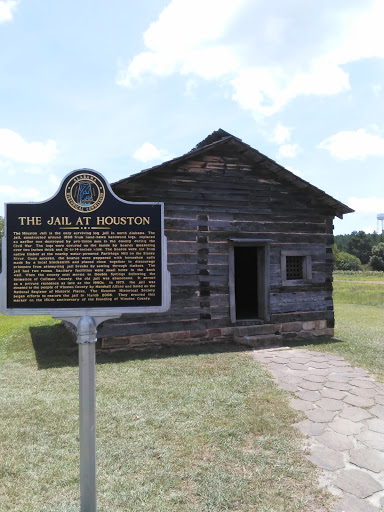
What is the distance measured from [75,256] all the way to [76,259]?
30 millimetres

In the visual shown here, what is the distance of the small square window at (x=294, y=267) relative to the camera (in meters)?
11.2

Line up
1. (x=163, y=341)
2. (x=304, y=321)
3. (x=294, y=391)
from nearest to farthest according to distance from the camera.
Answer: (x=294, y=391)
(x=163, y=341)
(x=304, y=321)

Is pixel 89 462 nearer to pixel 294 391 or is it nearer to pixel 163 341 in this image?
pixel 294 391

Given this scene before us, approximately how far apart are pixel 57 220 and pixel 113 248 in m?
0.57

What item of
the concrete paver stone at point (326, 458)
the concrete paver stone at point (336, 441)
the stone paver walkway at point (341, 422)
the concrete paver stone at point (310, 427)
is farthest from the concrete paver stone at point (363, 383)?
the concrete paver stone at point (326, 458)

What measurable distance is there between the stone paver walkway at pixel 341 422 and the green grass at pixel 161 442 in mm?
225

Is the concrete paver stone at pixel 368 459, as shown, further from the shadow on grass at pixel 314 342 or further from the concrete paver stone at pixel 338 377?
the shadow on grass at pixel 314 342

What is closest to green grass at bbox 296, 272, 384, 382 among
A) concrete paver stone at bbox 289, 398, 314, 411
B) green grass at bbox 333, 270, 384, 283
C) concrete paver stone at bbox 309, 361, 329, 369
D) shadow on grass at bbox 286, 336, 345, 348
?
shadow on grass at bbox 286, 336, 345, 348

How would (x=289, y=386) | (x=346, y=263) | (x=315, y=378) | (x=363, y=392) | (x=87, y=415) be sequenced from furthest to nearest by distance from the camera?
(x=346, y=263)
(x=315, y=378)
(x=289, y=386)
(x=363, y=392)
(x=87, y=415)

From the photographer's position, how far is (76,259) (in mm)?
3365

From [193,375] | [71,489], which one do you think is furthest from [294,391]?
[71,489]

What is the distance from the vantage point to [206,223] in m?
9.76

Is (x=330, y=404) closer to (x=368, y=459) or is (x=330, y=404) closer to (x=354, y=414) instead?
(x=354, y=414)

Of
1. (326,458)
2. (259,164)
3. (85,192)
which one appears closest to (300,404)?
(326,458)
